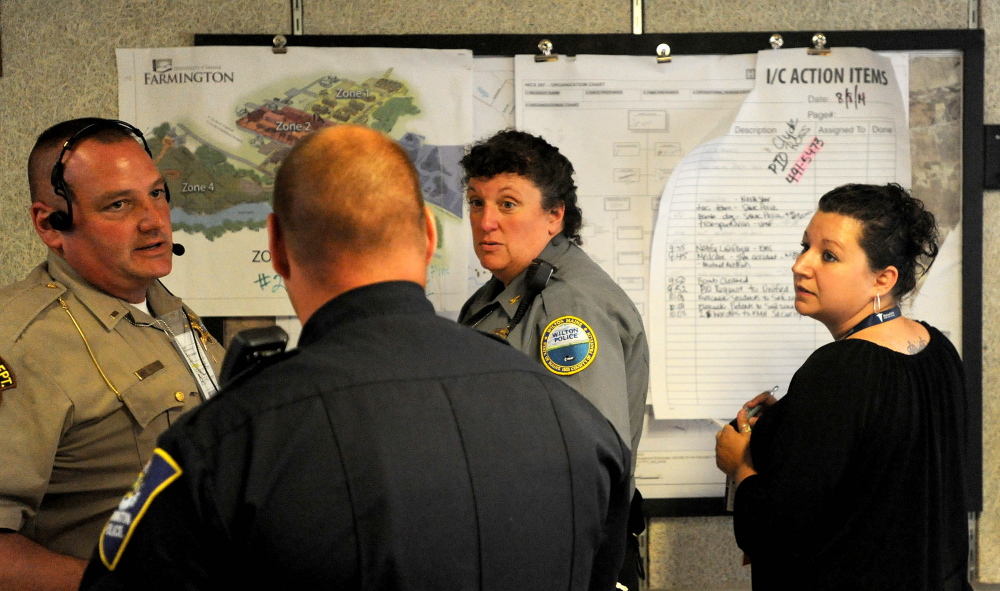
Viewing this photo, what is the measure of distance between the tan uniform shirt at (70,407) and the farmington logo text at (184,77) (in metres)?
0.93

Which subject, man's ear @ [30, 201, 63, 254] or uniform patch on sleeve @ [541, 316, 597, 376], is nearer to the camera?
man's ear @ [30, 201, 63, 254]

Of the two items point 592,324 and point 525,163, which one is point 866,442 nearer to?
point 592,324

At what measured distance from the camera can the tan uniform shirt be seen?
1218 millimetres

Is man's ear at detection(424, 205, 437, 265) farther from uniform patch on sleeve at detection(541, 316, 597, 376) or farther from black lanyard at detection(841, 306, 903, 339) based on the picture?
black lanyard at detection(841, 306, 903, 339)

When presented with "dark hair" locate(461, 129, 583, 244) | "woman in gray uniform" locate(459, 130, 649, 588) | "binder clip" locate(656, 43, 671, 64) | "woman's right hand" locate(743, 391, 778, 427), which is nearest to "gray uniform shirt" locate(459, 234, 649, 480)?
"woman in gray uniform" locate(459, 130, 649, 588)

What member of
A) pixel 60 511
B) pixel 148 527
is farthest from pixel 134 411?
pixel 148 527

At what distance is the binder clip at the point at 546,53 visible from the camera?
2199 millimetres

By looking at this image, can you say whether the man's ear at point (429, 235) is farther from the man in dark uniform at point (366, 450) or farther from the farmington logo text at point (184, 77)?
the farmington logo text at point (184, 77)

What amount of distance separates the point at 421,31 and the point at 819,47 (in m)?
1.09

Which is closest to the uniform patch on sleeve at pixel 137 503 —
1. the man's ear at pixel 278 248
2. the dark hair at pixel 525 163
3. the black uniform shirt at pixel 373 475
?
the black uniform shirt at pixel 373 475

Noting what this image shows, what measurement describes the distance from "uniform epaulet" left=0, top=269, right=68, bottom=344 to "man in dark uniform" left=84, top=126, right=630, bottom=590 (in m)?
0.64

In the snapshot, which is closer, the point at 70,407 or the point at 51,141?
the point at 70,407

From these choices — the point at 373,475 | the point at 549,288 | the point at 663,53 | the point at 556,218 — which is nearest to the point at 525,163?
the point at 556,218

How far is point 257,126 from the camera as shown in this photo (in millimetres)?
2189
